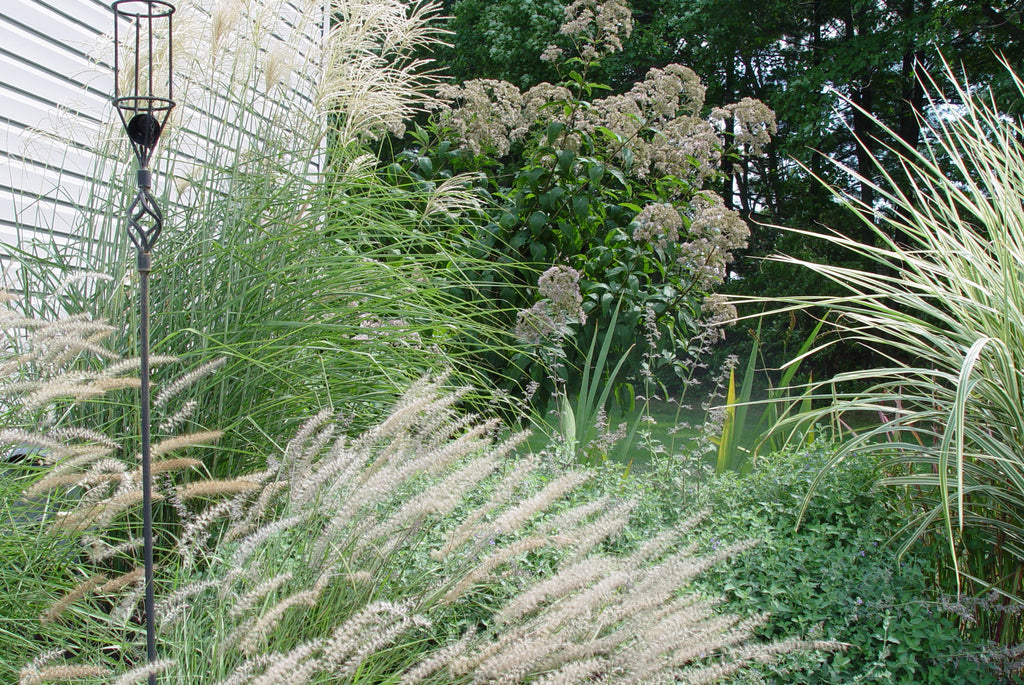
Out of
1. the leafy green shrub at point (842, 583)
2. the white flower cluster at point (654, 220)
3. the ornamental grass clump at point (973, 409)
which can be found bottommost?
the leafy green shrub at point (842, 583)

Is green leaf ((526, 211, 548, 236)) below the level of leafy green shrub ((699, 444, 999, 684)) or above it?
above

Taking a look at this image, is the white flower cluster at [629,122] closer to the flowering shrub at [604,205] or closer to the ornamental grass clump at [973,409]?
the flowering shrub at [604,205]

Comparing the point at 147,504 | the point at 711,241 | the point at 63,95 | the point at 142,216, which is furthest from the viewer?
the point at 711,241

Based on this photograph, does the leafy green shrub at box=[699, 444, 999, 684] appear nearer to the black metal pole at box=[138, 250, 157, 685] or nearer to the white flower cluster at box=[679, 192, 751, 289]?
the black metal pole at box=[138, 250, 157, 685]

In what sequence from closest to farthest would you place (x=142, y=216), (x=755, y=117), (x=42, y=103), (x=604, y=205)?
1. (x=142, y=216)
2. (x=42, y=103)
3. (x=755, y=117)
4. (x=604, y=205)

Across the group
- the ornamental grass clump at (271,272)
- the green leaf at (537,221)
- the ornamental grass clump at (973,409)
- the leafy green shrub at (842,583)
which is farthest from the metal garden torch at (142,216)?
the green leaf at (537,221)

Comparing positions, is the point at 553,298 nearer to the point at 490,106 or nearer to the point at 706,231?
the point at 706,231

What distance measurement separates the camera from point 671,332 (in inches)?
152

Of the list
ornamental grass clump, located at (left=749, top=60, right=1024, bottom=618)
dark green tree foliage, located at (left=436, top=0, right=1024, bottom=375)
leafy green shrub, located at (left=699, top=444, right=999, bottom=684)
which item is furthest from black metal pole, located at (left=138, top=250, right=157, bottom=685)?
dark green tree foliage, located at (left=436, top=0, right=1024, bottom=375)

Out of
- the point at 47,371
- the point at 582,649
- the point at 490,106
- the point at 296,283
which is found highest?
the point at 490,106

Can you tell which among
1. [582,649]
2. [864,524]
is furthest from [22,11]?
[864,524]

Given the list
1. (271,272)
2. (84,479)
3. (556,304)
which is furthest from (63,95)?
(84,479)

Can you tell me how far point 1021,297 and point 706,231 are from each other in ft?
6.34

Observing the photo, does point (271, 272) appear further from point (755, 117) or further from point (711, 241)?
point (755, 117)
